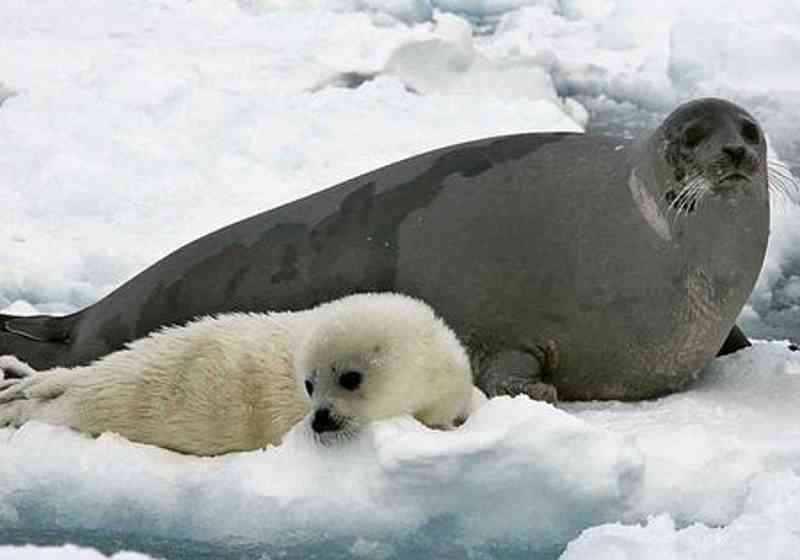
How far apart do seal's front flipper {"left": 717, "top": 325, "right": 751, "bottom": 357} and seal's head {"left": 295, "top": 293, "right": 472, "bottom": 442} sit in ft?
3.41

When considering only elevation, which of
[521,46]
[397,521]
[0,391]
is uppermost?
[397,521]

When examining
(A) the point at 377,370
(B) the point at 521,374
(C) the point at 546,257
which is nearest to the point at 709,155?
(C) the point at 546,257

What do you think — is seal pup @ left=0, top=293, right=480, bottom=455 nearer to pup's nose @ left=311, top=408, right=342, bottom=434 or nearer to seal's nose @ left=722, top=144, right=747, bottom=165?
pup's nose @ left=311, top=408, right=342, bottom=434

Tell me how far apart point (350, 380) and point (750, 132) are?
1.11 metres

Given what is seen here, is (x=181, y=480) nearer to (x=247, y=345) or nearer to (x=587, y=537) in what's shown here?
(x=247, y=345)

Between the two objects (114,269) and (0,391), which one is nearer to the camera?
(0,391)

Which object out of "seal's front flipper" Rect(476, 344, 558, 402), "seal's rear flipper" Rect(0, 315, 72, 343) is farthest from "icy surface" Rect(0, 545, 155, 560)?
"seal's rear flipper" Rect(0, 315, 72, 343)

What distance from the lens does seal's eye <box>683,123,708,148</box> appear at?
326 cm

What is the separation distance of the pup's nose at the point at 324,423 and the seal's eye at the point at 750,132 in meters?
1.16

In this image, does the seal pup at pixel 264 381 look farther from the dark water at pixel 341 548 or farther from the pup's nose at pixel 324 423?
the dark water at pixel 341 548

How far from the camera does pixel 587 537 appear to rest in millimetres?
2182

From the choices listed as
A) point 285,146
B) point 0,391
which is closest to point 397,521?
point 0,391

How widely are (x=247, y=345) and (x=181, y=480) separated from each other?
337 millimetres

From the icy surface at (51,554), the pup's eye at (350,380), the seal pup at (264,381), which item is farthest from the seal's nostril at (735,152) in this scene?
the icy surface at (51,554)
